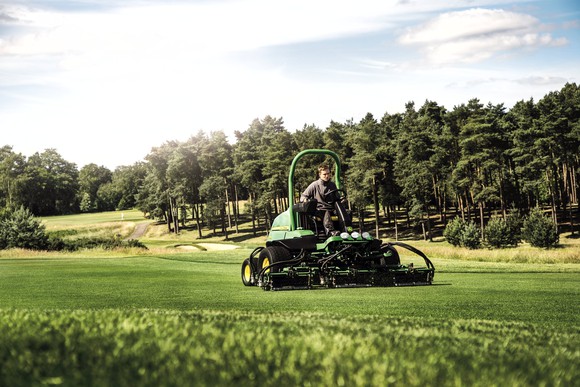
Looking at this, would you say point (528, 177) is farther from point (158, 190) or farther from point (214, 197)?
point (158, 190)

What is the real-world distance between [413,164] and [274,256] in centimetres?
7442

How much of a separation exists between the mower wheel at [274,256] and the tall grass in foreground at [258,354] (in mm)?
8154

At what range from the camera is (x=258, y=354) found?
4.88m

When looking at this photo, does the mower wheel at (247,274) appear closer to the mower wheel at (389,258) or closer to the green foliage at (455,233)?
the mower wheel at (389,258)

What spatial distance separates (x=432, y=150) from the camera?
285 ft

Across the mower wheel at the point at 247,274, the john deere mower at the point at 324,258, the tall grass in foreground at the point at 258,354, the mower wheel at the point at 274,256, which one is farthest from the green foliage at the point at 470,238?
the tall grass in foreground at the point at 258,354

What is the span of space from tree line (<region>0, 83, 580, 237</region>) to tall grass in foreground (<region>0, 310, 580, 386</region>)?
7608cm

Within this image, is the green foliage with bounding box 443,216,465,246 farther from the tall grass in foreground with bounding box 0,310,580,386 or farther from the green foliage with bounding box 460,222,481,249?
the tall grass in foreground with bounding box 0,310,580,386

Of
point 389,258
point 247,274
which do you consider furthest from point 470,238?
point 389,258

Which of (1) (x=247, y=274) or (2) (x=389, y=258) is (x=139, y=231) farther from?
(2) (x=389, y=258)

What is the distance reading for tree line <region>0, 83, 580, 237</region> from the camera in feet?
272

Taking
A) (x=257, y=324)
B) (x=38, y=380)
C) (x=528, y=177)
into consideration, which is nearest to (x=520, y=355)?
(x=257, y=324)

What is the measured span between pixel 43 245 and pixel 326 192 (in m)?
39.0

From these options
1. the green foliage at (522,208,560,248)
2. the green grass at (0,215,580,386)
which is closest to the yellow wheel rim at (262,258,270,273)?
the green grass at (0,215,580,386)
